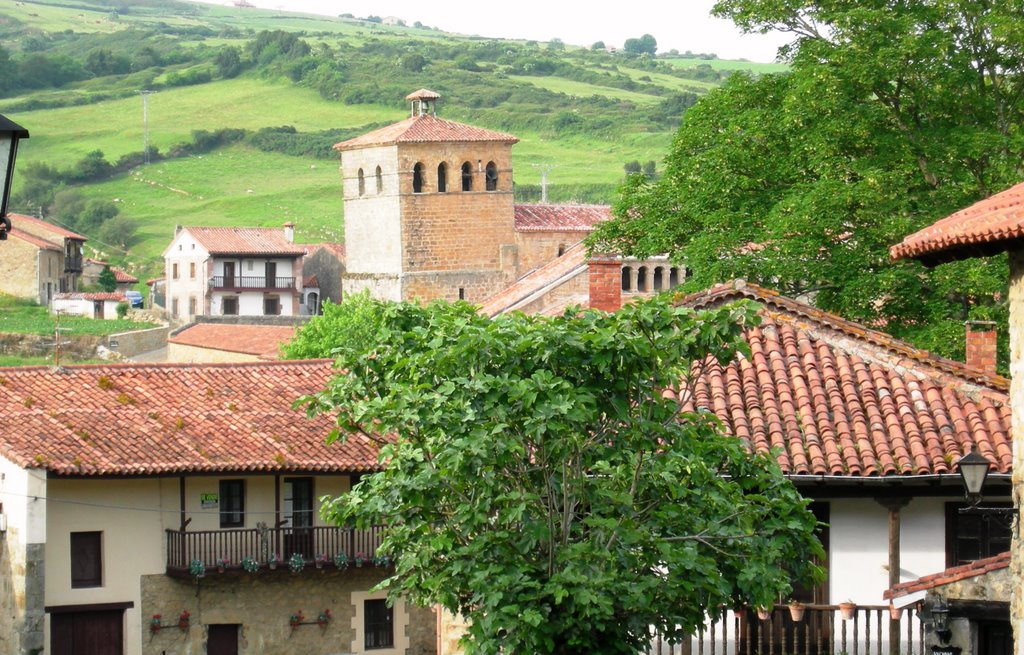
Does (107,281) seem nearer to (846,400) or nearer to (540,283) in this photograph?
(540,283)

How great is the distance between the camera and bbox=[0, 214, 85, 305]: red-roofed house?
89938 mm

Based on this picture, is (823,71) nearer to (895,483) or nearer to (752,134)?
(752,134)

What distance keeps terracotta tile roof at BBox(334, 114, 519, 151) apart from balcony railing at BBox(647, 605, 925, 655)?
57.5 m

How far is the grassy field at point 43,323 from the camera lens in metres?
74.6

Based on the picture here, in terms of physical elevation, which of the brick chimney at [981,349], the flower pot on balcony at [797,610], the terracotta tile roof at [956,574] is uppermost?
the brick chimney at [981,349]

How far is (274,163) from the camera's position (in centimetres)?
13125

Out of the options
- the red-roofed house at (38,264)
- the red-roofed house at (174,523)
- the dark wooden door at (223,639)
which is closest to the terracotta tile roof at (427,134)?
the red-roofed house at (38,264)

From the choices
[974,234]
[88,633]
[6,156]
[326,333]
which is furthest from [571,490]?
[326,333]

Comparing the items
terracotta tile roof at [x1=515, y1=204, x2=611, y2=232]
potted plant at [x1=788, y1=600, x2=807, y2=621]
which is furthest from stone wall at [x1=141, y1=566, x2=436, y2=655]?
terracotta tile roof at [x1=515, y1=204, x2=611, y2=232]

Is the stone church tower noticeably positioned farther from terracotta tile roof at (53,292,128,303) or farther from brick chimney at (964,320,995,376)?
brick chimney at (964,320,995,376)

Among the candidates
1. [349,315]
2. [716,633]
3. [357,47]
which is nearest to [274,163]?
[357,47]

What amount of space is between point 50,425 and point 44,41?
16620 centimetres

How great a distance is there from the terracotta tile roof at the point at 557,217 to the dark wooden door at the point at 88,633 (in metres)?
44.2

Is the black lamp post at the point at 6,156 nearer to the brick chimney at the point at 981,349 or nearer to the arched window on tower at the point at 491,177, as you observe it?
the brick chimney at the point at 981,349
